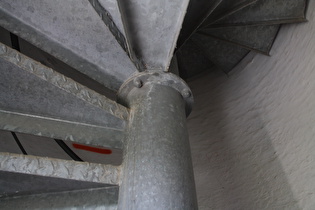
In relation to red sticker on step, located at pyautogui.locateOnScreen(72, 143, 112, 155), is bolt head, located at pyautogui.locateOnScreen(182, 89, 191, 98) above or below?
below

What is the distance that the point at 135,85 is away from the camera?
1650 millimetres

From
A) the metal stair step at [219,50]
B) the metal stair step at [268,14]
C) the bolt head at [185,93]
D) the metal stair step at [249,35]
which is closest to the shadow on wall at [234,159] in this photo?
the metal stair step at [219,50]

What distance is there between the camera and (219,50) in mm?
3545

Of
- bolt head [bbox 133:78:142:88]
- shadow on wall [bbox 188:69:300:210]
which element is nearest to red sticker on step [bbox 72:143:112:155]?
shadow on wall [bbox 188:69:300:210]

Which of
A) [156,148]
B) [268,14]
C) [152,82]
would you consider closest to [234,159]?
[268,14]

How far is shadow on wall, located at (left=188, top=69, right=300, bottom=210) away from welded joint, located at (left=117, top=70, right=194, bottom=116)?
1317mm

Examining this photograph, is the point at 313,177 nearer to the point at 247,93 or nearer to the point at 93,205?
the point at 247,93

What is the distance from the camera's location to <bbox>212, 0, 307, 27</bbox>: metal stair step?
2.80 meters

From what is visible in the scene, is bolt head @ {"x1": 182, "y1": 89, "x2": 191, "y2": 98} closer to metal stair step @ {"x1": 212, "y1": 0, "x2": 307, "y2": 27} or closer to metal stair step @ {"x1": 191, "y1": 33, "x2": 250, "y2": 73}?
metal stair step @ {"x1": 212, "y1": 0, "x2": 307, "y2": 27}

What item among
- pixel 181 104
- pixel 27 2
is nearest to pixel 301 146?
pixel 181 104

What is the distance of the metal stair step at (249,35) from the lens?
3.18 metres

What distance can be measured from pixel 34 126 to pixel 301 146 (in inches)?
76.1

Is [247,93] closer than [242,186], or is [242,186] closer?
[242,186]

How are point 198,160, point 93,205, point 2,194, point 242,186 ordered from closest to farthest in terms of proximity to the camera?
point 93,205 < point 2,194 < point 242,186 < point 198,160
